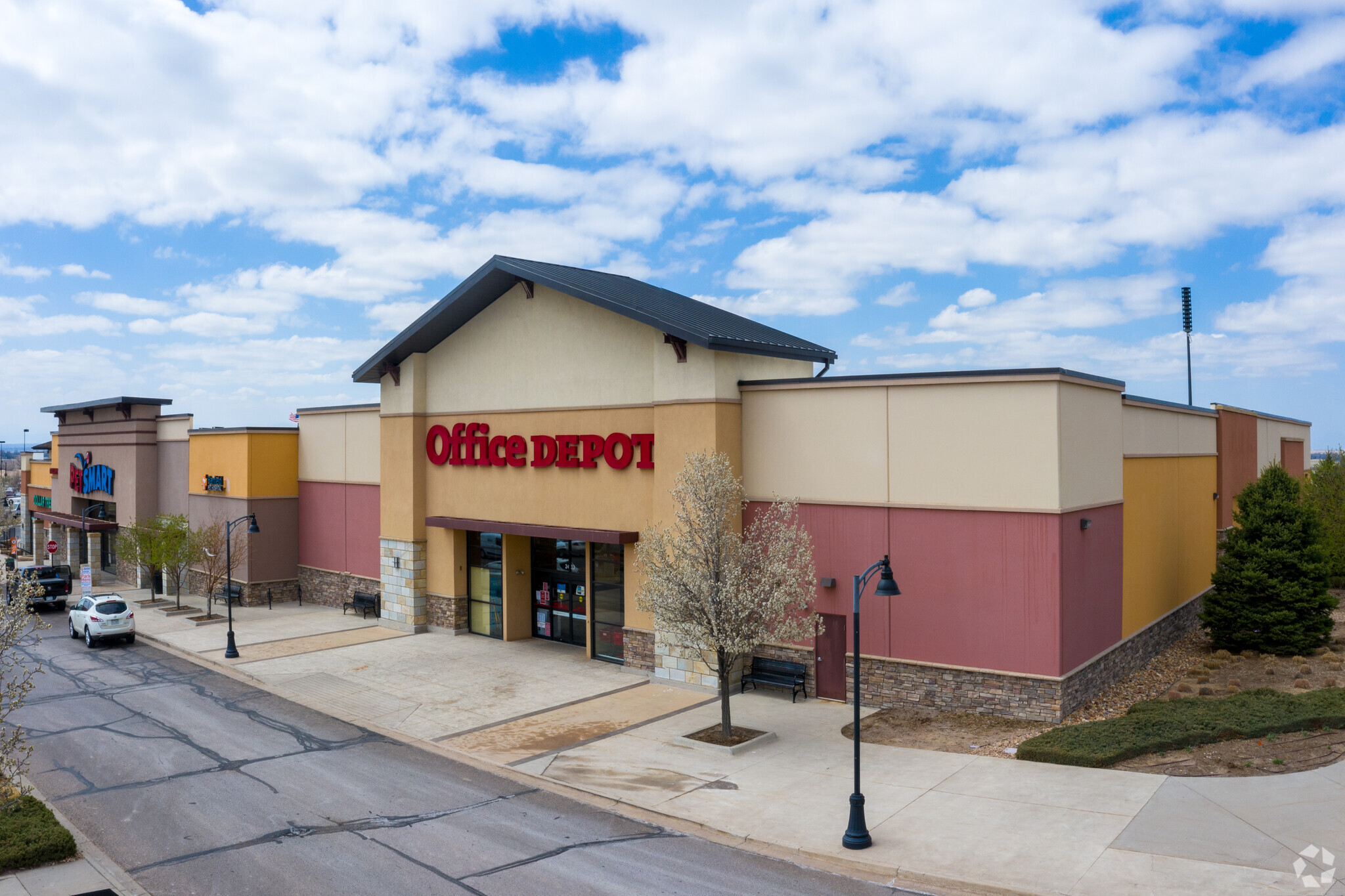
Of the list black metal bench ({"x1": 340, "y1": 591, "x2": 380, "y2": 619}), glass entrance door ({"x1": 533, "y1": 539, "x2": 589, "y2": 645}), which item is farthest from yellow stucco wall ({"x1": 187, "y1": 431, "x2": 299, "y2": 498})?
glass entrance door ({"x1": 533, "y1": 539, "x2": 589, "y2": 645})

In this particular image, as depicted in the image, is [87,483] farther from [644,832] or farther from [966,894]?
[966,894]

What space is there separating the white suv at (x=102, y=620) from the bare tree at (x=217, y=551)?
470cm

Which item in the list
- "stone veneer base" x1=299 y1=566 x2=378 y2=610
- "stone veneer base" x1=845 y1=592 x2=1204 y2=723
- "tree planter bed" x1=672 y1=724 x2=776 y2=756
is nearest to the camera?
"tree planter bed" x1=672 y1=724 x2=776 y2=756

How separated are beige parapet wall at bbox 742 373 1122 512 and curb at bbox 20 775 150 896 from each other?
14.6m

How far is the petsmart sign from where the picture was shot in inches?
1742

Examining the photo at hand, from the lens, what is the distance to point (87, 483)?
46.0 metres

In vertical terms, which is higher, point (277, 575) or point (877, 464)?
point (877, 464)

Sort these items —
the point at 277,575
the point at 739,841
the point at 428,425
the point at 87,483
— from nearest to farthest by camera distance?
the point at 739,841 < the point at 428,425 < the point at 277,575 < the point at 87,483

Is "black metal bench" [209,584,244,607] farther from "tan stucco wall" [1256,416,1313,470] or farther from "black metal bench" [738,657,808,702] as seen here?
"tan stucco wall" [1256,416,1313,470]

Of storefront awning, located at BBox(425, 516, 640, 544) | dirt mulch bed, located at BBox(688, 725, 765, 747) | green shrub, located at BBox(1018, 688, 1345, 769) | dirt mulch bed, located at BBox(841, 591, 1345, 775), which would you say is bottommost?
dirt mulch bed, located at BBox(688, 725, 765, 747)

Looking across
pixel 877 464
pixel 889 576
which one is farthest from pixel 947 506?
pixel 889 576

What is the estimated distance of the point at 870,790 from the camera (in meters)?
15.0

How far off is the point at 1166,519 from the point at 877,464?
1186 centimetres

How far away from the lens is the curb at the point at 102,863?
11.8 metres
